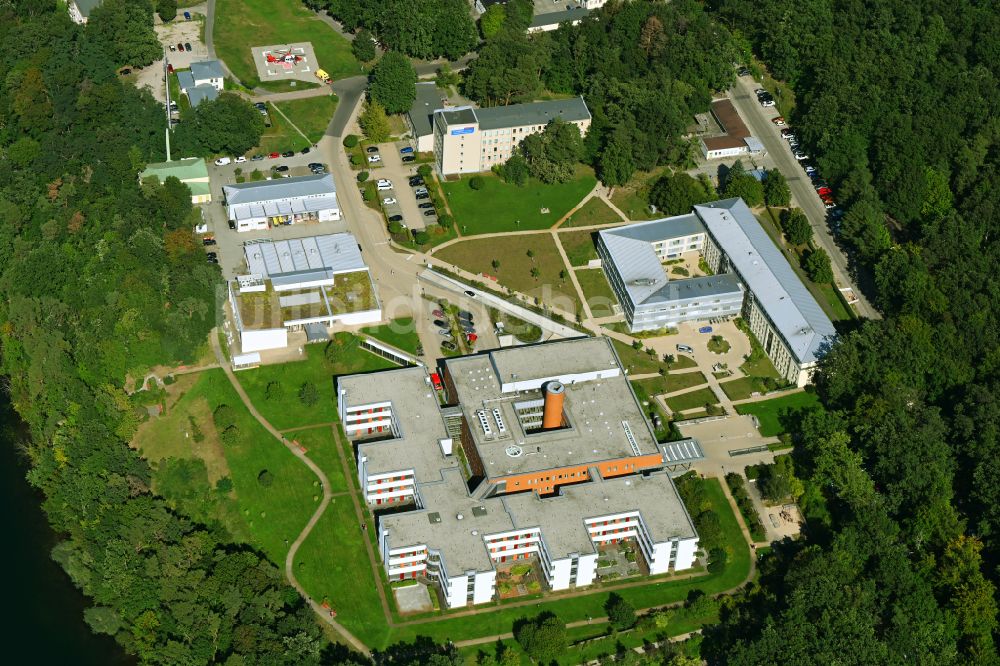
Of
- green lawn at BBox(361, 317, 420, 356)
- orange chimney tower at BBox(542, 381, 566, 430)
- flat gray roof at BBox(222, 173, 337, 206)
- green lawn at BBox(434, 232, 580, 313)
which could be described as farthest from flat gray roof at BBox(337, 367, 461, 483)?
flat gray roof at BBox(222, 173, 337, 206)

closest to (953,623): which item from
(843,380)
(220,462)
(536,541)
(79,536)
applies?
(843,380)

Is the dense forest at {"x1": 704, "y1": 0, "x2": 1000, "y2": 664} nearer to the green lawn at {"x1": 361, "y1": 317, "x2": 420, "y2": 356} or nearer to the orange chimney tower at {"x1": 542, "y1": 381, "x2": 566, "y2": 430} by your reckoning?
the orange chimney tower at {"x1": 542, "y1": 381, "x2": 566, "y2": 430}

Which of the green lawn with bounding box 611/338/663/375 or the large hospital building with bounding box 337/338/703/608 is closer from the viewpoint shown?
the large hospital building with bounding box 337/338/703/608

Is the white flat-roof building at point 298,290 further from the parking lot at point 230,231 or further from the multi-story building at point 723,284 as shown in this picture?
the multi-story building at point 723,284

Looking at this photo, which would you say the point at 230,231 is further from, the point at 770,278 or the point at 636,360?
the point at 770,278

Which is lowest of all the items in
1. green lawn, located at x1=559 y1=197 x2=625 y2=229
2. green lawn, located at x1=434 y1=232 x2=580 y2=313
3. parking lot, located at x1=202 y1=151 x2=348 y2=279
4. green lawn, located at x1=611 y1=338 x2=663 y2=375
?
green lawn, located at x1=611 y1=338 x2=663 y2=375
